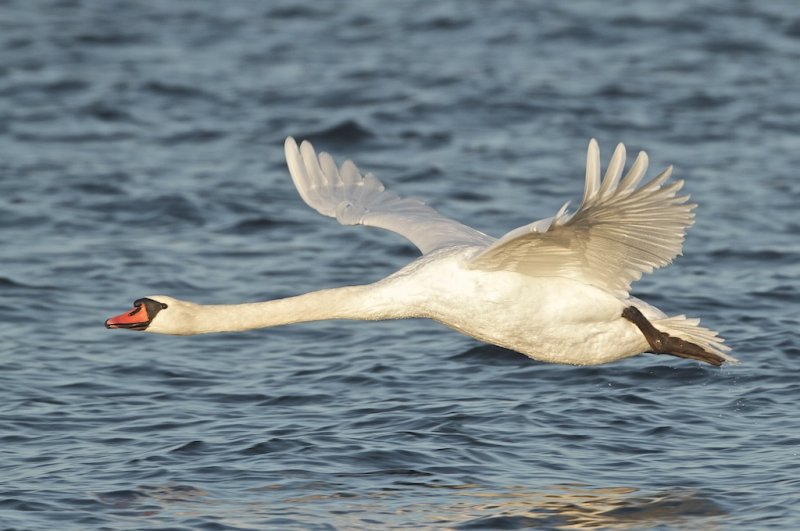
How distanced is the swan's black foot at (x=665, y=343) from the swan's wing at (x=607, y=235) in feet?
0.62

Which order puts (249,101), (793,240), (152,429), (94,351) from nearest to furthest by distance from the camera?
(152,429), (94,351), (793,240), (249,101)

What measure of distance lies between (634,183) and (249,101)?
13295 mm

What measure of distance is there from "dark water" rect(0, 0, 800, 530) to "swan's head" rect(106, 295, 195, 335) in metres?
1.02

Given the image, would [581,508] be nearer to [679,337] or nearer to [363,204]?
[679,337]

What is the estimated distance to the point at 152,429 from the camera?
1043 cm

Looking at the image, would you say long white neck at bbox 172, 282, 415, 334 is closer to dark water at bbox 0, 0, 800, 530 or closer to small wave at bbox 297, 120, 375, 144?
dark water at bbox 0, 0, 800, 530

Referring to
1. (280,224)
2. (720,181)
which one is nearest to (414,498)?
(280,224)

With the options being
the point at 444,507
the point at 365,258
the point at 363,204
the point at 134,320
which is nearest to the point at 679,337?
the point at 444,507

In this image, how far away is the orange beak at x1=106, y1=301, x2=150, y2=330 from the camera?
9094 mm

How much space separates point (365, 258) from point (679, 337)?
582 cm

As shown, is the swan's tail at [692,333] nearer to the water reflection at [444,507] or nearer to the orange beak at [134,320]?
the water reflection at [444,507]

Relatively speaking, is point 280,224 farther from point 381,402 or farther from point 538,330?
point 538,330

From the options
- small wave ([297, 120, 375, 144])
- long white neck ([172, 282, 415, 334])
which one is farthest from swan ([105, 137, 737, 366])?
small wave ([297, 120, 375, 144])

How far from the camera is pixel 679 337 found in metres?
9.50
